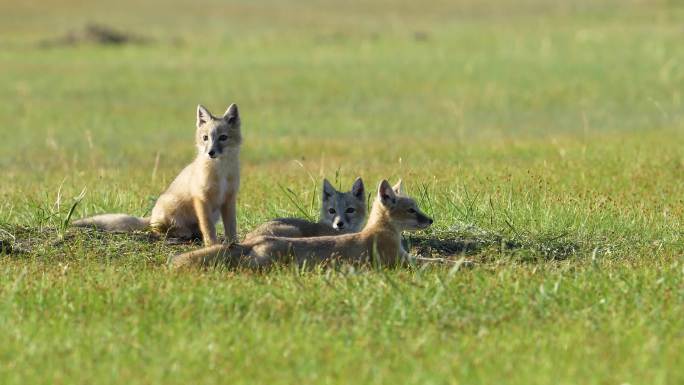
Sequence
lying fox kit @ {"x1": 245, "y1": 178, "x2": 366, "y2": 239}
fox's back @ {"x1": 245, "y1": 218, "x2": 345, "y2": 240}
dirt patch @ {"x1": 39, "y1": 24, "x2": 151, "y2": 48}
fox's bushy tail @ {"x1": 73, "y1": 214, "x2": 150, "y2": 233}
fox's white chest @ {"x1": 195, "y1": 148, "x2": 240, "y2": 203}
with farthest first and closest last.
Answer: dirt patch @ {"x1": 39, "y1": 24, "x2": 151, "y2": 48}, fox's white chest @ {"x1": 195, "y1": 148, "x2": 240, "y2": 203}, fox's bushy tail @ {"x1": 73, "y1": 214, "x2": 150, "y2": 233}, lying fox kit @ {"x1": 245, "y1": 178, "x2": 366, "y2": 239}, fox's back @ {"x1": 245, "y1": 218, "x2": 345, "y2": 240}

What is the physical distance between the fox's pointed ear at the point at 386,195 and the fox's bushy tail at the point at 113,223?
2.68 metres

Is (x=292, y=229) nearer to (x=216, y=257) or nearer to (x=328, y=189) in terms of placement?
(x=328, y=189)

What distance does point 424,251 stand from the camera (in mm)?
11000

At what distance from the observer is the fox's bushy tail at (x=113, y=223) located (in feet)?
38.3

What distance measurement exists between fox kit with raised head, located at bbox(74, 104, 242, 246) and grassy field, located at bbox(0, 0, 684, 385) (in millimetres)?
607

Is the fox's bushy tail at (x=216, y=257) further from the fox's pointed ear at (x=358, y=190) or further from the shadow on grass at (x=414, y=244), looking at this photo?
the fox's pointed ear at (x=358, y=190)

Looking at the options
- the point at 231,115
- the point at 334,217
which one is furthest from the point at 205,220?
the point at 334,217

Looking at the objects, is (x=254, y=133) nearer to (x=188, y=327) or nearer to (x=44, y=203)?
(x=44, y=203)

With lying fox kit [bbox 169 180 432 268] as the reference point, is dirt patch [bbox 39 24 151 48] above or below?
below

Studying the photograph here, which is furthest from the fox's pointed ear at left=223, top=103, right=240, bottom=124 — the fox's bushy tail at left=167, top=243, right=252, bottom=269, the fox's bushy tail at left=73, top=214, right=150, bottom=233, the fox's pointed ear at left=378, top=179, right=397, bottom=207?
the fox's bushy tail at left=167, top=243, right=252, bottom=269

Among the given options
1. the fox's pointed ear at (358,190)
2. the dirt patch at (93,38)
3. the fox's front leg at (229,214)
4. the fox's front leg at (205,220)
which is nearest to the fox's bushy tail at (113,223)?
the fox's front leg at (205,220)

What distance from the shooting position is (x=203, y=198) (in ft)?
38.5

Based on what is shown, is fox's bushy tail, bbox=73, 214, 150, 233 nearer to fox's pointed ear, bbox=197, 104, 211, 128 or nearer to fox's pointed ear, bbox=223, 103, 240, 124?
fox's pointed ear, bbox=197, 104, 211, 128

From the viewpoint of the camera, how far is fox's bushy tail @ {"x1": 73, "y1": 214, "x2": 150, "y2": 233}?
11664mm
